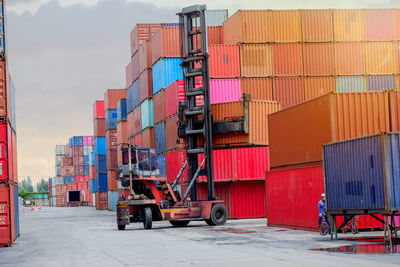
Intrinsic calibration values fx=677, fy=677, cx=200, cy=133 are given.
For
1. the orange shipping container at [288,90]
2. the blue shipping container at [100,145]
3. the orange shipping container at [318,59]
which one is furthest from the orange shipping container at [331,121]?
→ the blue shipping container at [100,145]

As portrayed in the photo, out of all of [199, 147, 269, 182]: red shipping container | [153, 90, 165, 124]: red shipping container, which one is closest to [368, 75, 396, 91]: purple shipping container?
[199, 147, 269, 182]: red shipping container

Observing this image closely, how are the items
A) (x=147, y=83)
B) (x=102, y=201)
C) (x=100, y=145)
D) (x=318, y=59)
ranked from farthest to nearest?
(x=100, y=145) < (x=102, y=201) < (x=147, y=83) < (x=318, y=59)

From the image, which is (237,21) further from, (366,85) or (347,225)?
(347,225)

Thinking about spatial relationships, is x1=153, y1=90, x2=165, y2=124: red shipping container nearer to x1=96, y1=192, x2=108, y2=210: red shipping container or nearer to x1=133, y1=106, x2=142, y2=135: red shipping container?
x1=133, y1=106, x2=142, y2=135: red shipping container

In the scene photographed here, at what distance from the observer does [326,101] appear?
25.3 m

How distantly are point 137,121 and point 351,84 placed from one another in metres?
20.9

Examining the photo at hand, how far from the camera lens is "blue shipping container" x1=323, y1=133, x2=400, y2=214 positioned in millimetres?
18859

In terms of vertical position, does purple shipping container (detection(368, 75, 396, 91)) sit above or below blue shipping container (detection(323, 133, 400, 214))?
above

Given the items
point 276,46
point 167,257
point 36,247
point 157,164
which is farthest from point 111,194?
point 167,257

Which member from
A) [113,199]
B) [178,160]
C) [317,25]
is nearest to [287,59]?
[317,25]

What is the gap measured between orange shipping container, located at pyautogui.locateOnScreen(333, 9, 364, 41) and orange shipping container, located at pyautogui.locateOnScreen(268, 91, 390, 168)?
1693cm

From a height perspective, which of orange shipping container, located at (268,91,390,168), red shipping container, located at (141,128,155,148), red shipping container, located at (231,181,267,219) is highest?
red shipping container, located at (141,128,155,148)

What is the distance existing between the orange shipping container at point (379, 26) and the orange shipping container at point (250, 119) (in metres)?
10.3

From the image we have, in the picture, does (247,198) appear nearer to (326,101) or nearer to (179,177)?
(179,177)
